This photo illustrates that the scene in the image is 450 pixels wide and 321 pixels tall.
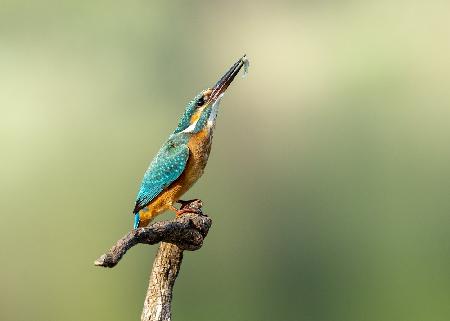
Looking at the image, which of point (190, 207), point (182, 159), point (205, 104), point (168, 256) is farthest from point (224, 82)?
point (168, 256)

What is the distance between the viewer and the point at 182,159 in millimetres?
2248

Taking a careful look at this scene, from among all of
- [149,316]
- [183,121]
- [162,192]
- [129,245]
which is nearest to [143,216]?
[162,192]

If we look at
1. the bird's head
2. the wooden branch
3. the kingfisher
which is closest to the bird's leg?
the kingfisher

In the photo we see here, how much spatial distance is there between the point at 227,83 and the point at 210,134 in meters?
0.19

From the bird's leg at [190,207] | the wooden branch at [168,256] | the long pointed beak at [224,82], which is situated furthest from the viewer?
the long pointed beak at [224,82]

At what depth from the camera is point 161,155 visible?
2275 mm

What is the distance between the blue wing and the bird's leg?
102mm

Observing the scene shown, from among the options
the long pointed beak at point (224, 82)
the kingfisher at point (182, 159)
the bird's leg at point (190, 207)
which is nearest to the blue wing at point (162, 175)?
the kingfisher at point (182, 159)

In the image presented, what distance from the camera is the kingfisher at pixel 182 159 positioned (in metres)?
2.24

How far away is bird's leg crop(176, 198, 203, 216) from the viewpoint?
7.18 ft

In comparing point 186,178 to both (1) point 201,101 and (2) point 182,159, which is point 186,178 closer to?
(2) point 182,159

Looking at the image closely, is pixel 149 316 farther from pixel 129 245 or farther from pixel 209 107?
pixel 209 107

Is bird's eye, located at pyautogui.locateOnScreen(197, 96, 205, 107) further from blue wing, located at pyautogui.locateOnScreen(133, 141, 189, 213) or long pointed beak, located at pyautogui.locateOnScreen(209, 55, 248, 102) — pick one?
blue wing, located at pyautogui.locateOnScreen(133, 141, 189, 213)

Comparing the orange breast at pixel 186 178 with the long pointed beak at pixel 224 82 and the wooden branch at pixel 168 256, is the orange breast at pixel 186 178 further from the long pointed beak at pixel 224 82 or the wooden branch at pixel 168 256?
the wooden branch at pixel 168 256
